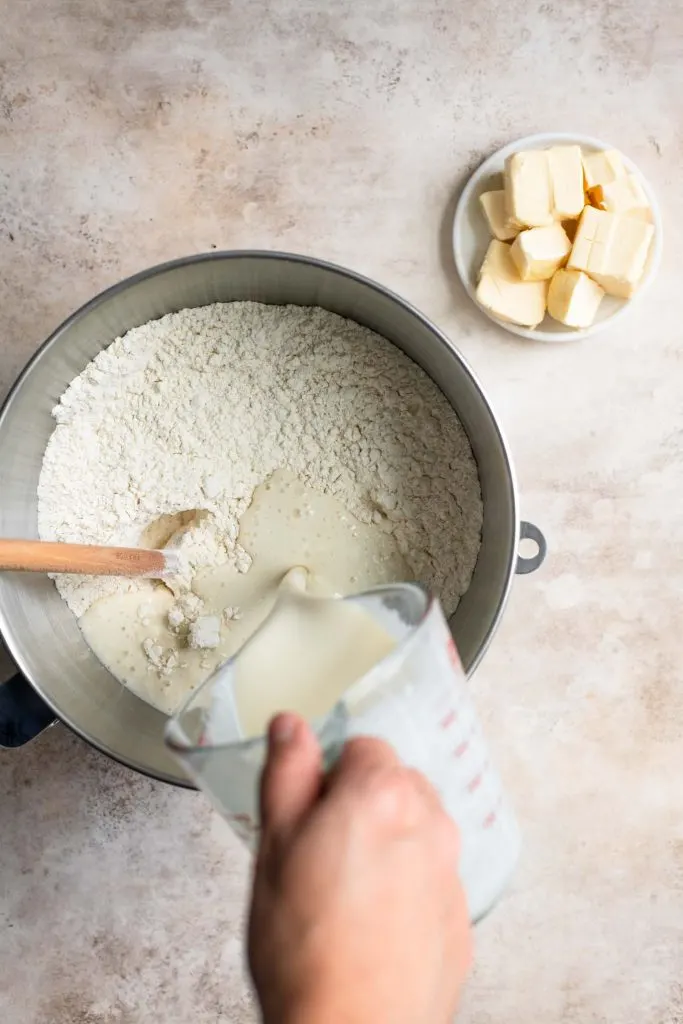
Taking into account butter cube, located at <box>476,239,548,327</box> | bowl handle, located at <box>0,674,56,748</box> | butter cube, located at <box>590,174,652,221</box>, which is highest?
butter cube, located at <box>590,174,652,221</box>

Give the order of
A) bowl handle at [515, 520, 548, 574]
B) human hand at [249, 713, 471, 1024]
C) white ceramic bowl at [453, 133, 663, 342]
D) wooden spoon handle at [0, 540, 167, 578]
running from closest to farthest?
human hand at [249, 713, 471, 1024] < wooden spoon handle at [0, 540, 167, 578] < bowl handle at [515, 520, 548, 574] < white ceramic bowl at [453, 133, 663, 342]

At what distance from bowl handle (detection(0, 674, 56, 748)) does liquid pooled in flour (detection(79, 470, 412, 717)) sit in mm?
111

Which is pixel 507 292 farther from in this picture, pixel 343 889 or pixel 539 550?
pixel 343 889

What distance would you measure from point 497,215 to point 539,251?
0.24ft

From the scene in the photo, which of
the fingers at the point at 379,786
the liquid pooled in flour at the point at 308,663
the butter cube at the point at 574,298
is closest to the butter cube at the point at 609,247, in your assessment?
the butter cube at the point at 574,298

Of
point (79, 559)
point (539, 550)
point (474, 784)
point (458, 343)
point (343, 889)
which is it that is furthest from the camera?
point (458, 343)

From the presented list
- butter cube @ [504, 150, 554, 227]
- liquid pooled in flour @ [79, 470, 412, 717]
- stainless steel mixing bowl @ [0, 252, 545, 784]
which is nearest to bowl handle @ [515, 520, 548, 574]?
stainless steel mixing bowl @ [0, 252, 545, 784]

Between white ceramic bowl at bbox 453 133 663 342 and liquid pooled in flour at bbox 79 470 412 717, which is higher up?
white ceramic bowl at bbox 453 133 663 342

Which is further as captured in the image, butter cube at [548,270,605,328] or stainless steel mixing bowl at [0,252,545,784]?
butter cube at [548,270,605,328]

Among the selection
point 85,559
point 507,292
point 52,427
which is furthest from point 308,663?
point 507,292

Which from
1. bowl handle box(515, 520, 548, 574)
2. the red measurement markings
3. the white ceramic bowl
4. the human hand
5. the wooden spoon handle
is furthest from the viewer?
the white ceramic bowl

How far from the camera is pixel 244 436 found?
99 centimetres

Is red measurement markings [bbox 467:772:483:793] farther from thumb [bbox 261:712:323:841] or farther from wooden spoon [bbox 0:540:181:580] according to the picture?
wooden spoon [bbox 0:540:181:580]

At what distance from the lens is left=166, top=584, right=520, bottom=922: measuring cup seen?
537 millimetres
